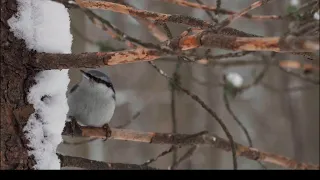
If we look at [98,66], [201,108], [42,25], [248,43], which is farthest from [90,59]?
[201,108]

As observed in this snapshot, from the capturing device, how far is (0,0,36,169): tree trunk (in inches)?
28.7

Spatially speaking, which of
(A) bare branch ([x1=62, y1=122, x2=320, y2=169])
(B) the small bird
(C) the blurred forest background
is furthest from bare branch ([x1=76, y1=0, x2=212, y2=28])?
(C) the blurred forest background

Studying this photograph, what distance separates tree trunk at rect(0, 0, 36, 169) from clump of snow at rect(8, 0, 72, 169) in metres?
0.01

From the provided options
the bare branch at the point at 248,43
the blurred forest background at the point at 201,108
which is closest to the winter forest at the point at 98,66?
the bare branch at the point at 248,43

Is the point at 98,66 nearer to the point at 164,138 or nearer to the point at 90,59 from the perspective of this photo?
the point at 90,59

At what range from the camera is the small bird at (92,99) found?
4.48 ft

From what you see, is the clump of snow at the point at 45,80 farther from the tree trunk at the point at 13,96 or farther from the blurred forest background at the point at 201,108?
the blurred forest background at the point at 201,108

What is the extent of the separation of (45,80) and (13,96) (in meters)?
0.07

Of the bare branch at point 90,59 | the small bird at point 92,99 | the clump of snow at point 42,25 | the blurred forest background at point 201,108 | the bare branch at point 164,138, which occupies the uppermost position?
the clump of snow at point 42,25

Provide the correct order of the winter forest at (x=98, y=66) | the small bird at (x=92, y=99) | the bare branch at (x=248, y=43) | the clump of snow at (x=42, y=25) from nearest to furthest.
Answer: the bare branch at (x=248, y=43) < the winter forest at (x=98, y=66) < the clump of snow at (x=42, y=25) < the small bird at (x=92, y=99)

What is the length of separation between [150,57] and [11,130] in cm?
24

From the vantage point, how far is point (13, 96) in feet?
2.45

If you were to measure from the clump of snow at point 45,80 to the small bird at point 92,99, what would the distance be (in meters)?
0.53
